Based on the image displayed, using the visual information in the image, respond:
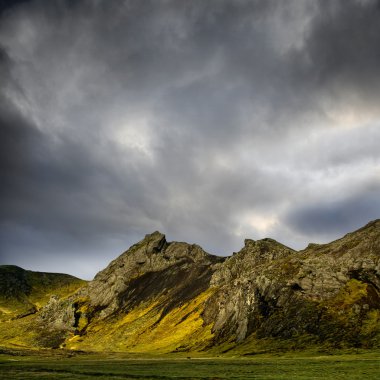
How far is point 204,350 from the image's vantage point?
19762 centimetres

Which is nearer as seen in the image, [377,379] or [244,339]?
[377,379]

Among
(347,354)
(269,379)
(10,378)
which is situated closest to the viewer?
(269,379)

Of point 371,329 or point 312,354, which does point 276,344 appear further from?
point 371,329

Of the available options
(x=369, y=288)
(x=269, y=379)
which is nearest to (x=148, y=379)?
(x=269, y=379)

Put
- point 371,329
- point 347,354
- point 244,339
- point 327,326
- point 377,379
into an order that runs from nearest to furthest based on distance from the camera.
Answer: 1. point 377,379
2. point 347,354
3. point 371,329
4. point 327,326
5. point 244,339

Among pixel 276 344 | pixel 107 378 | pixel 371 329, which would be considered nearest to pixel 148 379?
pixel 107 378


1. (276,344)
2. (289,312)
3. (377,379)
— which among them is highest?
(289,312)

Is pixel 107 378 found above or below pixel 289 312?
below

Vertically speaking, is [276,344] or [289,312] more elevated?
[289,312]

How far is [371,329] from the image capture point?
16575cm

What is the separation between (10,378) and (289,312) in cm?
14110

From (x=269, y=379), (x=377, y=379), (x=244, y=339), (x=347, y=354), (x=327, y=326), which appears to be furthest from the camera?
(x=244, y=339)

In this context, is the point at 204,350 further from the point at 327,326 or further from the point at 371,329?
the point at 371,329

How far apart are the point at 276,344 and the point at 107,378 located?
107 m
